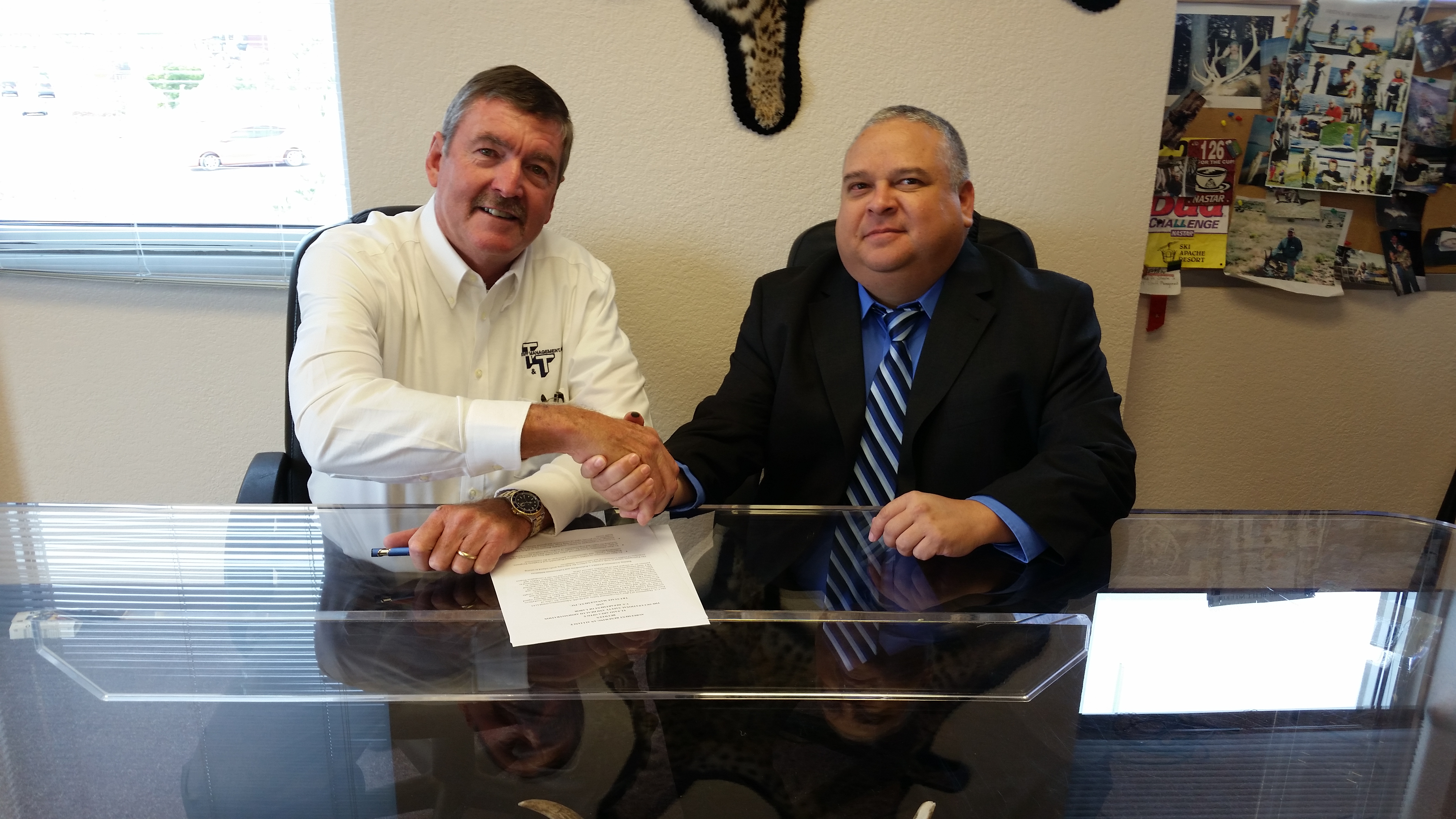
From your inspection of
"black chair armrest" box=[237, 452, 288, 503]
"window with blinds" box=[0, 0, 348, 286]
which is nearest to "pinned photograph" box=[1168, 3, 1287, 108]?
"window with blinds" box=[0, 0, 348, 286]

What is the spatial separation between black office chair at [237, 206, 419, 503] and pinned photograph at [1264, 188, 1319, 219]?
2.09m

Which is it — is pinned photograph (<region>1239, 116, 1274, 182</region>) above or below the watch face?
above

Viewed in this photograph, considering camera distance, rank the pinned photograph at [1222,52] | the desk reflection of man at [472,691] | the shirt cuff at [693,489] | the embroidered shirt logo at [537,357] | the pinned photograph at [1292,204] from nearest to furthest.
Answer: the desk reflection of man at [472,691]
the shirt cuff at [693,489]
the embroidered shirt logo at [537,357]
the pinned photograph at [1222,52]
the pinned photograph at [1292,204]

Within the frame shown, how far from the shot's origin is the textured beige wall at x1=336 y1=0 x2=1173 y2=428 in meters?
1.96

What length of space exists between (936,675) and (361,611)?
0.68 m

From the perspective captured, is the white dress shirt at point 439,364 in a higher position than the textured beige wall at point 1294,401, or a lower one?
higher

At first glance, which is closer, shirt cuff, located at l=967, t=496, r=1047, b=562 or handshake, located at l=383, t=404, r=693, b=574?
handshake, located at l=383, t=404, r=693, b=574

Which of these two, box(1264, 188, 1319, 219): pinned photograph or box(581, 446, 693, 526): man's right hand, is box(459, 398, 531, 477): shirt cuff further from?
box(1264, 188, 1319, 219): pinned photograph

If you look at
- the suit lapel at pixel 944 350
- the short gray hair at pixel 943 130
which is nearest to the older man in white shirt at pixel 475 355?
the suit lapel at pixel 944 350

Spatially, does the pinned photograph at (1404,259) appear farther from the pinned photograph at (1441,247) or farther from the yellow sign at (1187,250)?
the yellow sign at (1187,250)

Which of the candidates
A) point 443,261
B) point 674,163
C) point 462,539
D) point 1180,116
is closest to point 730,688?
point 462,539

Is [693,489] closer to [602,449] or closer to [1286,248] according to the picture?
[602,449]

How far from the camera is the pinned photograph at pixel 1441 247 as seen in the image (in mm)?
2430

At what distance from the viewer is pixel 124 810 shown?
0.84 meters
